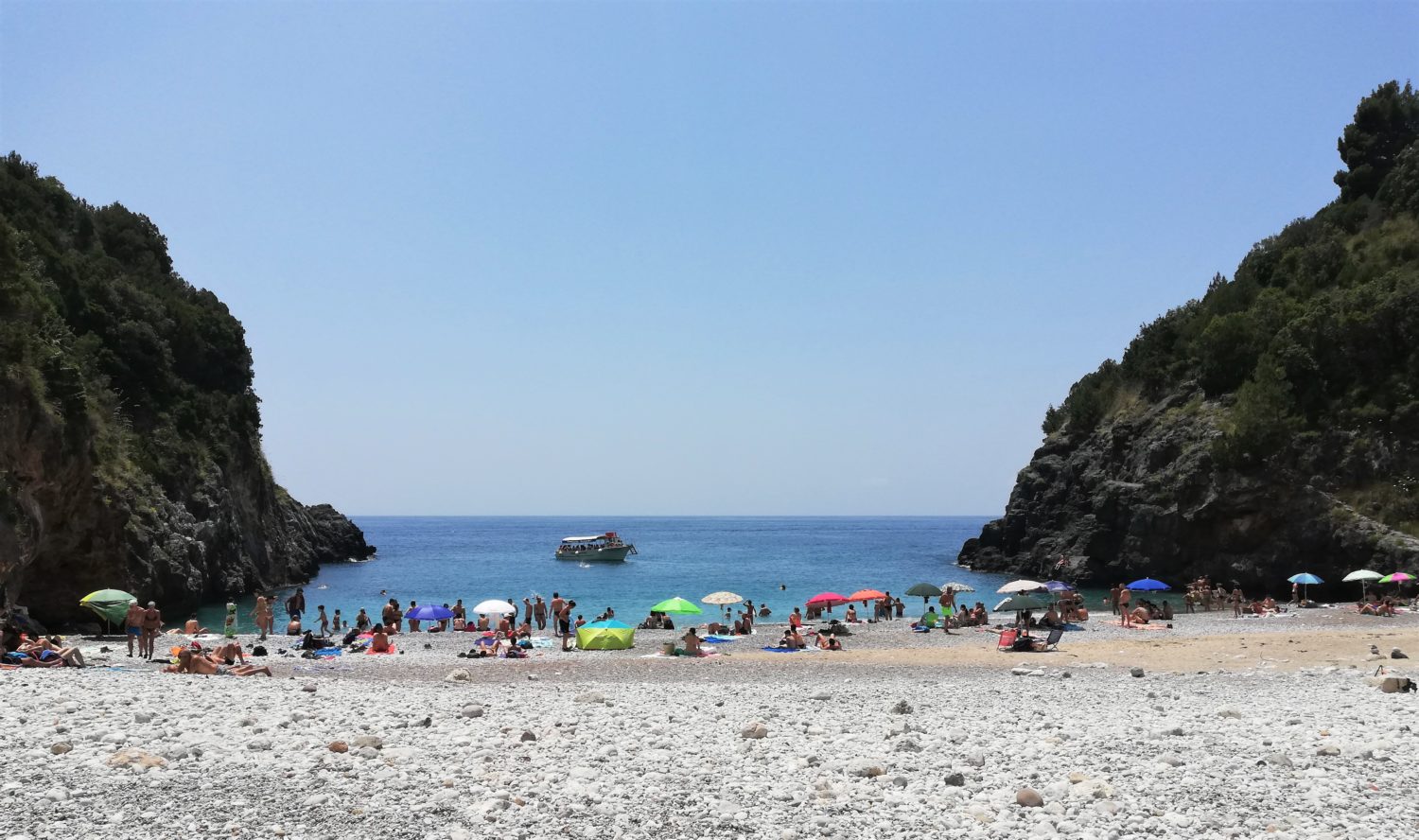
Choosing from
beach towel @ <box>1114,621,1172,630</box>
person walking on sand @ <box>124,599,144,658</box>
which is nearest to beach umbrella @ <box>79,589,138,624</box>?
person walking on sand @ <box>124,599,144,658</box>

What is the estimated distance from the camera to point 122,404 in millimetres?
50625

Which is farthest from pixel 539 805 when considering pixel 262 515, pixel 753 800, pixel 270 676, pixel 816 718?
pixel 262 515

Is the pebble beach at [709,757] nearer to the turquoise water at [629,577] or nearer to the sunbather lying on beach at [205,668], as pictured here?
the sunbather lying on beach at [205,668]

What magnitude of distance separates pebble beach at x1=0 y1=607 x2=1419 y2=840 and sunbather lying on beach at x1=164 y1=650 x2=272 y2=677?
2.24 feet

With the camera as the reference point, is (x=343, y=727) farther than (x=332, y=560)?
No

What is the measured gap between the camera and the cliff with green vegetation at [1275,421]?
164 feet

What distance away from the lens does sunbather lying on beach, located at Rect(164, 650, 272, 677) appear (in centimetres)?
2119

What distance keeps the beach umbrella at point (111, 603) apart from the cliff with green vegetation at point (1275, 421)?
163 feet

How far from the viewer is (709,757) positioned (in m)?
11.8

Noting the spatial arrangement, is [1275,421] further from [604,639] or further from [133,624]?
[133,624]

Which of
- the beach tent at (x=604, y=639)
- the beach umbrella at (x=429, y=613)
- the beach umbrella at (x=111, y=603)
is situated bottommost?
the beach tent at (x=604, y=639)

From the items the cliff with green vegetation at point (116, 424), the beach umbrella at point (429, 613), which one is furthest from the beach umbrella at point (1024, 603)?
the cliff with green vegetation at point (116, 424)

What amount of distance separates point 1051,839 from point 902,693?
9596 mm

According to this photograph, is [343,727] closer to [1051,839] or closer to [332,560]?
[1051,839]
